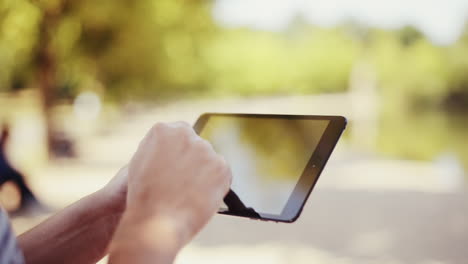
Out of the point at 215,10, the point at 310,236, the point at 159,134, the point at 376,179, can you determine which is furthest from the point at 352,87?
the point at 159,134

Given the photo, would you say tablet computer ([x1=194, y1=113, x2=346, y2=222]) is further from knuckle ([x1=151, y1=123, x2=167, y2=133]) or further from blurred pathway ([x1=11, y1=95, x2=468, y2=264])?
blurred pathway ([x1=11, y1=95, x2=468, y2=264])

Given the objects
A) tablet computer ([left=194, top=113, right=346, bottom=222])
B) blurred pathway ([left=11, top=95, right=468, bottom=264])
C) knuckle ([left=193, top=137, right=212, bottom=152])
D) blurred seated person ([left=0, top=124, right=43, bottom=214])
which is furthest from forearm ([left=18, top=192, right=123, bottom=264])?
blurred seated person ([left=0, top=124, right=43, bottom=214])

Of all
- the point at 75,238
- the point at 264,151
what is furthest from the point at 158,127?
the point at 264,151

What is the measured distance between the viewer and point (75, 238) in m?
0.99

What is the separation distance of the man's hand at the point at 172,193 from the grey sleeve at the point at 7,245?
0.11 metres

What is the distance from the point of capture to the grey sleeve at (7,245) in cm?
68

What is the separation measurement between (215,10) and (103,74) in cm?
249

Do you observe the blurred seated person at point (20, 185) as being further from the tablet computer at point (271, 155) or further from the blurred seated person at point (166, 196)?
the blurred seated person at point (166, 196)

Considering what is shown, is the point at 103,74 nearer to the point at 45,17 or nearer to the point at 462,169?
the point at 45,17

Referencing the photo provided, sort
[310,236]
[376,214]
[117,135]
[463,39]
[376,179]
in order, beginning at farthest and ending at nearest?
1. [463,39]
2. [117,135]
3. [376,179]
4. [376,214]
5. [310,236]

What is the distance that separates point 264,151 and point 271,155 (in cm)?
2

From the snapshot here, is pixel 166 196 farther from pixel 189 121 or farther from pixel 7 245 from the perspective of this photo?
pixel 189 121

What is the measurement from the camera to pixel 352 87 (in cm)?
4078

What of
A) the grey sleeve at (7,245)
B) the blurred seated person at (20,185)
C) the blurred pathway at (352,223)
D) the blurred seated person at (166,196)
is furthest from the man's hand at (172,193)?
the blurred seated person at (20,185)
